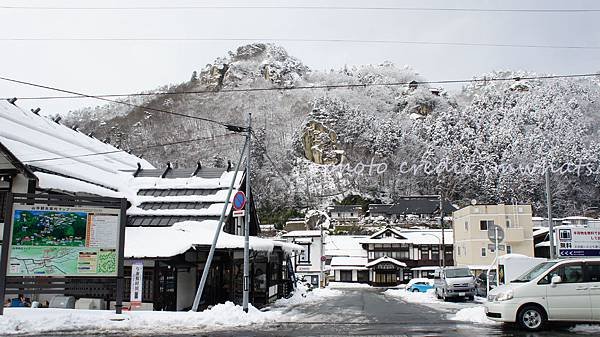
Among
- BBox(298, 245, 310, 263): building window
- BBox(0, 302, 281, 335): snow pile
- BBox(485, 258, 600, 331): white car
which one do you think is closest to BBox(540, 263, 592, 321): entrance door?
BBox(485, 258, 600, 331): white car

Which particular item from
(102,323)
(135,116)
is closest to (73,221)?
(102,323)

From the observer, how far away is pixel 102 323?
42.7 feet

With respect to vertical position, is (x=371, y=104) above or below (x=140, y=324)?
above

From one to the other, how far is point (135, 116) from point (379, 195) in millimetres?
71107

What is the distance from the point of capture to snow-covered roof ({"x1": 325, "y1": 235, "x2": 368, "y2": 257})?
6656 centimetres

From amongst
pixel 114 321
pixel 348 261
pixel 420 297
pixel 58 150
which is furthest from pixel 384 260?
pixel 114 321

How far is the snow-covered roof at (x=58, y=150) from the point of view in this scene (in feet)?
70.3

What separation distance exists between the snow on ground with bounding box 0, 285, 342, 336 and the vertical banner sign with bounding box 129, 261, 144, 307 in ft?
9.24

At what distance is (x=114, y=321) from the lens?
13.3 metres

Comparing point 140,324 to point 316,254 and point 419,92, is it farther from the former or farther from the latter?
point 419,92

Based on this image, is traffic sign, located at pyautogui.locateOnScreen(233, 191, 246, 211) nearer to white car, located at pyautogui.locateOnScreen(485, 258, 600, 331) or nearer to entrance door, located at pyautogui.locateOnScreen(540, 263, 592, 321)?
white car, located at pyautogui.locateOnScreen(485, 258, 600, 331)

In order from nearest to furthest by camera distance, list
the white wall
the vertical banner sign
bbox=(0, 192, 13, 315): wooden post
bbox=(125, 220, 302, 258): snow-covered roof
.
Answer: bbox=(0, 192, 13, 315): wooden post → the vertical banner sign → bbox=(125, 220, 302, 258): snow-covered roof → the white wall

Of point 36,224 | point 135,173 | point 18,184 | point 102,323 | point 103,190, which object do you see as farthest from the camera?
point 135,173

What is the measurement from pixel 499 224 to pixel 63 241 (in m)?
45.6
